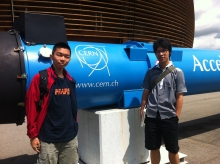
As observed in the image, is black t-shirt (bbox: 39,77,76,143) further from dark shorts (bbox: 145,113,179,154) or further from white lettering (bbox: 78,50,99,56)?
dark shorts (bbox: 145,113,179,154)

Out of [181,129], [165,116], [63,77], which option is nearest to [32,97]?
[63,77]

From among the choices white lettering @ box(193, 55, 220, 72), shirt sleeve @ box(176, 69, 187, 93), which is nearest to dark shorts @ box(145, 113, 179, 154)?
shirt sleeve @ box(176, 69, 187, 93)

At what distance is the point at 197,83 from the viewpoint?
11.5 ft

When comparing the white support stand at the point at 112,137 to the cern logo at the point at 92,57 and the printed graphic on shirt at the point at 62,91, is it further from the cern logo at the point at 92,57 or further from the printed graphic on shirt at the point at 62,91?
the printed graphic on shirt at the point at 62,91

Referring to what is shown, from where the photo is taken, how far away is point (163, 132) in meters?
2.47

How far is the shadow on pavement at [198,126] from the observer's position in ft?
14.9

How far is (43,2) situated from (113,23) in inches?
103

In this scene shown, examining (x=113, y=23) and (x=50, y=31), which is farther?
(x=113, y=23)

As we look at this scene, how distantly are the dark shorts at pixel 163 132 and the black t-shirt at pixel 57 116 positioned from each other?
3.31ft

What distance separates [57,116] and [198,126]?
4.02m

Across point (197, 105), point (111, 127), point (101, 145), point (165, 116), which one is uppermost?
point (165, 116)

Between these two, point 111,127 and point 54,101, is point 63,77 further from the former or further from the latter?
point 111,127

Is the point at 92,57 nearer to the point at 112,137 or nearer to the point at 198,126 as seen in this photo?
the point at 112,137

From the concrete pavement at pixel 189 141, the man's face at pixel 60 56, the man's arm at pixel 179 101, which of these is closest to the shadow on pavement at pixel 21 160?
the concrete pavement at pixel 189 141
